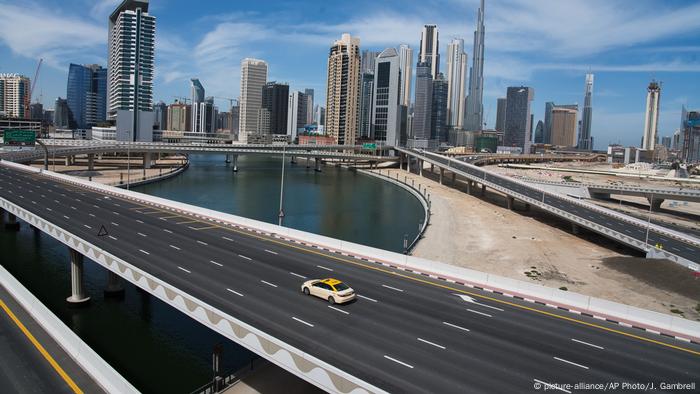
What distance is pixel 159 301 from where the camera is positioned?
3778cm

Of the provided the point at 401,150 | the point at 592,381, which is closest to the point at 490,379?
the point at 592,381

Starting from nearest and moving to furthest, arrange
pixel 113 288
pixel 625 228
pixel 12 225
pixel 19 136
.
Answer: pixel 113 288 → pixel 12 225 → pixel 625 228 → pixel 19 136

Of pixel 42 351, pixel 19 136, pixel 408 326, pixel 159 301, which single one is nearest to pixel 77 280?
pixel 159 301

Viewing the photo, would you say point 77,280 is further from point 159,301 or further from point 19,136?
point 19,136

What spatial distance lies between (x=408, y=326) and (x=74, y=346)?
14580mm

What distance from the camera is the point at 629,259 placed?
171 feet

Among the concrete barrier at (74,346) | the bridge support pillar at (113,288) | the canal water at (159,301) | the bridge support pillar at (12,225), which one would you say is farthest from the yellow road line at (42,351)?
the bridge support pillar at (12,225)

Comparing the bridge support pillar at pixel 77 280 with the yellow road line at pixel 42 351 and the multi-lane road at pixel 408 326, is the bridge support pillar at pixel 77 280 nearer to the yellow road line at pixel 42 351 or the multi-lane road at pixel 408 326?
the multi-lane road at pixel 408 326

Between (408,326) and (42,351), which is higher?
(408,326)

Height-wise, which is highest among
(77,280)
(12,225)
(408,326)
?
(408,326)

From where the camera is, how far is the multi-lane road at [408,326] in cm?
1870

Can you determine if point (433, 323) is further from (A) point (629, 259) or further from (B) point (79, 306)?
(A) point (629, 259)

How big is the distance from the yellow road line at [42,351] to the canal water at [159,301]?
646 cm

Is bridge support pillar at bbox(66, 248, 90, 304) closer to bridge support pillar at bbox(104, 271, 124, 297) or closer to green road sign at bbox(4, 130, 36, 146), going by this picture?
bridge support pillar at bbox(104, 271, 124, 297)
